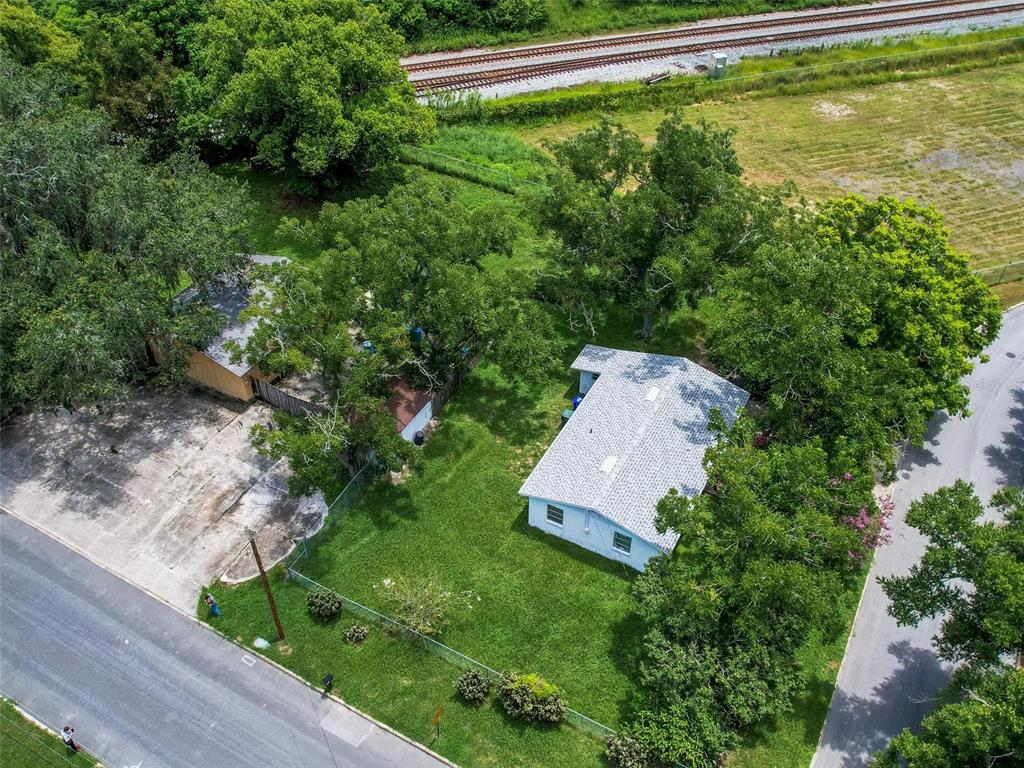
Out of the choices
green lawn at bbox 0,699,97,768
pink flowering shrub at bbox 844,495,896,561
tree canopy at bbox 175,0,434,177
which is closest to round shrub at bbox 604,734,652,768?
pink flowering shrub at bbox 844,495,896,561

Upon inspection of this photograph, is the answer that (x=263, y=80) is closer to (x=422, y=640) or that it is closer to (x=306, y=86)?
(x=306, y=86)

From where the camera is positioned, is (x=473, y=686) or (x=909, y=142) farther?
(x=909, y=142)

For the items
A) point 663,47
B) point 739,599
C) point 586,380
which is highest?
point 663,47

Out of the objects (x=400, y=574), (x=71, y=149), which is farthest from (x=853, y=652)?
(x=71, y=149)

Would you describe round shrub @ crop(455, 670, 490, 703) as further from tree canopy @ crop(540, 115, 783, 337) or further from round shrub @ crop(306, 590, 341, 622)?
tree canopy @ crop(540, 115, 783, 337)

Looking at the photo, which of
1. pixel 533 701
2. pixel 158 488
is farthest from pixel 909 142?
pixel 158 488

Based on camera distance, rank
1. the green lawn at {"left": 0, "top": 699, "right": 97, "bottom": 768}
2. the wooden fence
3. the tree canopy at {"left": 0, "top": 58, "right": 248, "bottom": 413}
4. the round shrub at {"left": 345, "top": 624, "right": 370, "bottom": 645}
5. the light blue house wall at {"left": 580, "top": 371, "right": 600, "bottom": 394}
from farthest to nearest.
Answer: the light blue house wall at {"left": 580, "top": 371, "right": 600, "bottom": 394}
the wooden fence
the tree canopy at {"left": 0, "top": 58, "right": 248, "bottom": 413}
the round shrub at {"left": 345, "top": 624, "right": 370, "bottom": 645}
the green lawn at {"left": 0, "top": 699, "right": 97, "bottom": 768}

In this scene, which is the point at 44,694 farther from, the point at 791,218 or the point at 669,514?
the point at 791,218
